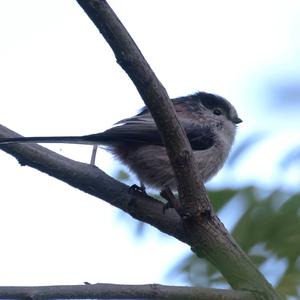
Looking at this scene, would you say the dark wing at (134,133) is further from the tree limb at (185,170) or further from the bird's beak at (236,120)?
the tree limb at (185,170)

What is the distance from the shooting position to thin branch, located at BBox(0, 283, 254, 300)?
1.98 m

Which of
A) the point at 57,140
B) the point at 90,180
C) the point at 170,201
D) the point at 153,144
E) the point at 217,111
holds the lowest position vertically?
the point at 170,201

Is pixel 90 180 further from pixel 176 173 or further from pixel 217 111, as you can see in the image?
pixel 217 111

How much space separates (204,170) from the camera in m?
4.32

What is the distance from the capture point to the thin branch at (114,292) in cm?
198

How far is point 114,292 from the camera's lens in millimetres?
2082

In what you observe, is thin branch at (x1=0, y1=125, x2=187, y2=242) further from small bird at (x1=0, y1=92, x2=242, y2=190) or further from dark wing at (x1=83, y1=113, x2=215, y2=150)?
dark wing at (x1=83, y1=113, x2=215, y2=150)

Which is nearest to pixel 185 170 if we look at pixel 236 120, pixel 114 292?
pixel 114 292

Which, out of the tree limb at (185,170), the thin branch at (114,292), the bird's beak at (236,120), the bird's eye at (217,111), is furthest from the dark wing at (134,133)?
the thin branch at (114,292)

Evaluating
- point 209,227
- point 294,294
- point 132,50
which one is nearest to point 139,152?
point 209,227

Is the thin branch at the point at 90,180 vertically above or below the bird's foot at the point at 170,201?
above

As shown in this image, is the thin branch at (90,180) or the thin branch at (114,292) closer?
the thin branch at (114,292)

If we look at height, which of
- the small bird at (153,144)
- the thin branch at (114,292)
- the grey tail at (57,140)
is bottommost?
the thin branch at (114,292)

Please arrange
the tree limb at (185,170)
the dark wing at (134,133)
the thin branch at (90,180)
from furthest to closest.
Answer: the dark wing at (134,133), the thin branch at (90,180), the tree limb at (185,170)
